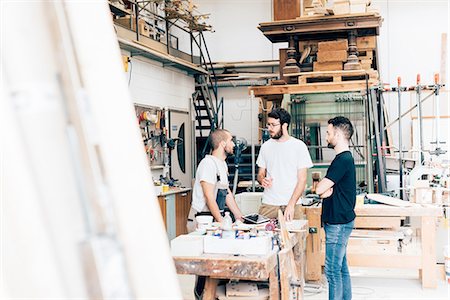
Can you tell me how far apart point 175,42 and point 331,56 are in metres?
4.86

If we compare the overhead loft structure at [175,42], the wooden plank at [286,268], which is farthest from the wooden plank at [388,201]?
the overhead loft structure at [175,42]

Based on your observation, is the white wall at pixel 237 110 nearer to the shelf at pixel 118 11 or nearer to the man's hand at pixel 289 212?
the shelf at pixel 118 11

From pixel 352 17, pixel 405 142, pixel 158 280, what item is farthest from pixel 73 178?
pixel 405 142

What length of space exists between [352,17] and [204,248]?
507cm

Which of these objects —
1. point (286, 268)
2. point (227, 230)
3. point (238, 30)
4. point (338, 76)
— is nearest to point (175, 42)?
point (238, 30)

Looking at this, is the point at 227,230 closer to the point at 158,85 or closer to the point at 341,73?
the point at 341,73

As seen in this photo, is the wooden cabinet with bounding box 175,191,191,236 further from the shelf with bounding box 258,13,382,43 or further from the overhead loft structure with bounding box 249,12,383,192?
the shelf with bounding box 258,13,382,43

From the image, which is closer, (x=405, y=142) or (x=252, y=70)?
(x=405, y=142)

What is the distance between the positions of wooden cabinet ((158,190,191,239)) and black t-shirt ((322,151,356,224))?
3.94m

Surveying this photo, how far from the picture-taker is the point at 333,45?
7.80 m

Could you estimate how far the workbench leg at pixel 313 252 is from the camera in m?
5.65

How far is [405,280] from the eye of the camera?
19.4ft

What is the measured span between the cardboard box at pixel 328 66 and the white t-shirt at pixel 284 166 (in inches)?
119

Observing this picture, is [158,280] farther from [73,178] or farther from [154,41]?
[154,41]
